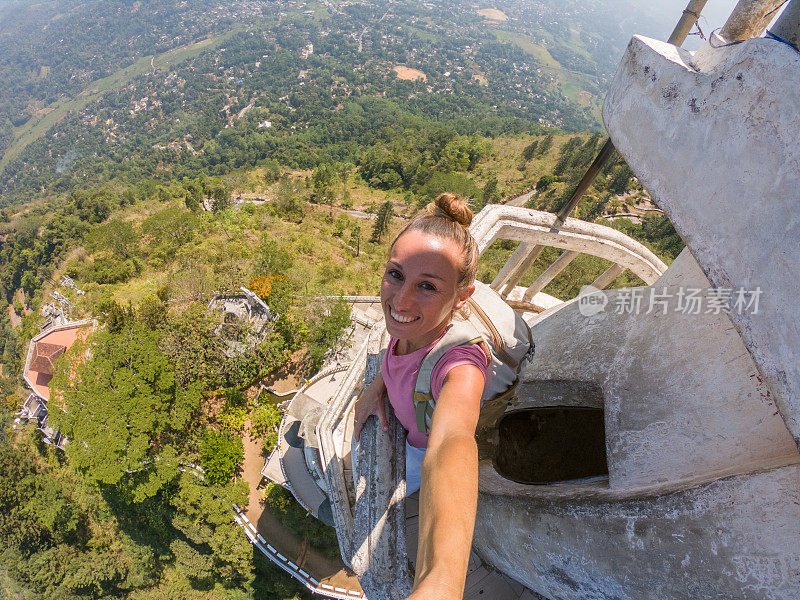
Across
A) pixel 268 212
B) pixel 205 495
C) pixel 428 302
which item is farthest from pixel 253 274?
pixel 428 302

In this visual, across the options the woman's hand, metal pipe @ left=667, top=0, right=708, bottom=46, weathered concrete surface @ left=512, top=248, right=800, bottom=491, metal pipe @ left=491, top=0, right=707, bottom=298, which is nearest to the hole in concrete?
weathered concrete surface @ left=512, top=248, right=800, bottom=491

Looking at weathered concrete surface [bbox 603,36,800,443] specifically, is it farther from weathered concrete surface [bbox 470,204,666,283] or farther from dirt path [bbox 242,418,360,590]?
dirt path [bbox 242,418,360,590]

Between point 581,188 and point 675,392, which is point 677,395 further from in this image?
point 581,188

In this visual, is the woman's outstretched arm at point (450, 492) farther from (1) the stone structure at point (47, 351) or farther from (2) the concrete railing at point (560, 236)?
(1) the stone structure at point (47, 351)

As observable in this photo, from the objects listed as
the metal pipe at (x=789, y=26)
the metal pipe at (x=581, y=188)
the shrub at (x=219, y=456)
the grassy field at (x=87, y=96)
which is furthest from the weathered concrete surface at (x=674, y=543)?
the grassy field at (x=87, y=96)

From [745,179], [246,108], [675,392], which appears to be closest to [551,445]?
[675,392]

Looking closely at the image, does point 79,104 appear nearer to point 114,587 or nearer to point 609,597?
point 114,587

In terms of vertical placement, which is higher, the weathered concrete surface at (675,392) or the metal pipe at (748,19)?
the metal pipe at (748,19)

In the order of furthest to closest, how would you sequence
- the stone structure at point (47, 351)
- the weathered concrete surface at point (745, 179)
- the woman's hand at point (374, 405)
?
the stone structure at point (47, 351)
the woman's hand at point (374, 405)
the weathered concrete surface at point (745, 179)
